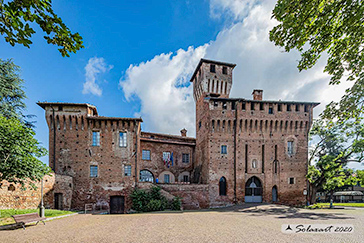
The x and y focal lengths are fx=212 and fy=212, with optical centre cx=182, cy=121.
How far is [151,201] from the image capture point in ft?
72.5

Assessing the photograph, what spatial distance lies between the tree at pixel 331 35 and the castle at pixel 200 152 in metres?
21.4

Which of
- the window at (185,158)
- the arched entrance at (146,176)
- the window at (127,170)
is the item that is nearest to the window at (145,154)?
the arched entrance at (146,176)

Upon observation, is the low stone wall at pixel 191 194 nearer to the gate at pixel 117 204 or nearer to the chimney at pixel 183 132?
the gate at pixel 117 204

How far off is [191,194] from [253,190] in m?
8.34

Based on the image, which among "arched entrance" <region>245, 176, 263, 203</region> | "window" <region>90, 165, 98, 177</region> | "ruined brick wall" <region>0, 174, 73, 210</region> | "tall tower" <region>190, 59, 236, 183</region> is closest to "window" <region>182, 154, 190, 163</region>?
"tall tower" <region>190, 59, 236, 183</region>

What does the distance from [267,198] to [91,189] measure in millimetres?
21203

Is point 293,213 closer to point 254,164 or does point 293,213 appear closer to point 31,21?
point 254,164

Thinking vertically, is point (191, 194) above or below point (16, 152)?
below

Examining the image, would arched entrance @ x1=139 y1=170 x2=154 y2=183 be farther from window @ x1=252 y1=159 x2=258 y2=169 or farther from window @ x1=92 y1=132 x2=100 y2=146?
window @ x1=252 y1=159 x2=258 y2=169

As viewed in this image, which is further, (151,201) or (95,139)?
(95,139)

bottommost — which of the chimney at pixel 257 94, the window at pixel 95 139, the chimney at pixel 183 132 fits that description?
the window at pixel 95 139

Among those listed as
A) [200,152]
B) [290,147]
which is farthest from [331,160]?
[200,152]

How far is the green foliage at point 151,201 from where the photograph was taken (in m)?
21.9

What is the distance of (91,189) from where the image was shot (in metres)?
23.4
